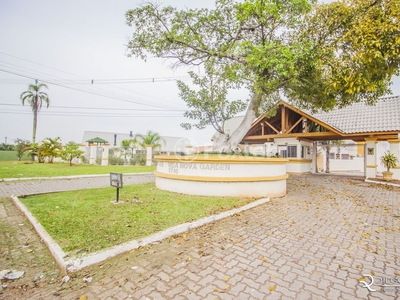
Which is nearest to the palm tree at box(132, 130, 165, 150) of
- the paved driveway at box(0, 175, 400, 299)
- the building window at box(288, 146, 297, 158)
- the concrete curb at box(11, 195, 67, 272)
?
the building window at box(288, 146, 297, 158)

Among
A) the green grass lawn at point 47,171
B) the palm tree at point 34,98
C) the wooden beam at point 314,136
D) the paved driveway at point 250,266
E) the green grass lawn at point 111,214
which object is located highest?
the palm tree at point 34,98

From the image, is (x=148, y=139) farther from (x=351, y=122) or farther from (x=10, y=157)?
(x=351, y=122)

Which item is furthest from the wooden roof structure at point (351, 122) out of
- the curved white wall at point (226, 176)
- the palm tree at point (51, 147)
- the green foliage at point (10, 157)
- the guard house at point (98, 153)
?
the green foliage at point (10, 157)

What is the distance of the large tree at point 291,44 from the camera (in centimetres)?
562

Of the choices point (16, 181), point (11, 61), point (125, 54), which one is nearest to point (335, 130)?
point (125, 54)

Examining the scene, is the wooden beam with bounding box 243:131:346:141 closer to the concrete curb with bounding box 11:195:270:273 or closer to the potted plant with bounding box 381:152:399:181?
the potted plant with bounding box 381:152:399:181

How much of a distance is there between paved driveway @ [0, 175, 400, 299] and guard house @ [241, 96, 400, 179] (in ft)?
27.5

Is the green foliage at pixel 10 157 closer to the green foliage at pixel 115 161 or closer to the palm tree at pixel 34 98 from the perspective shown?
the palm tree at pixel 34 98

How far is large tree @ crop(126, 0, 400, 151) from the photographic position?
5625 millimetres

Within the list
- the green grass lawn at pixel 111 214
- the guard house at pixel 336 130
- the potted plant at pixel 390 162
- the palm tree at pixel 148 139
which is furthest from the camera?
the palm tree at pixel 148 139

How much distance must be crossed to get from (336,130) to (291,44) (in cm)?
865

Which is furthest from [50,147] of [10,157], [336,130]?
[336,130]

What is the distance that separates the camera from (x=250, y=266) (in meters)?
2.88

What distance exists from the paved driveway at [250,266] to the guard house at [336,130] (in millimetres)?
8379
